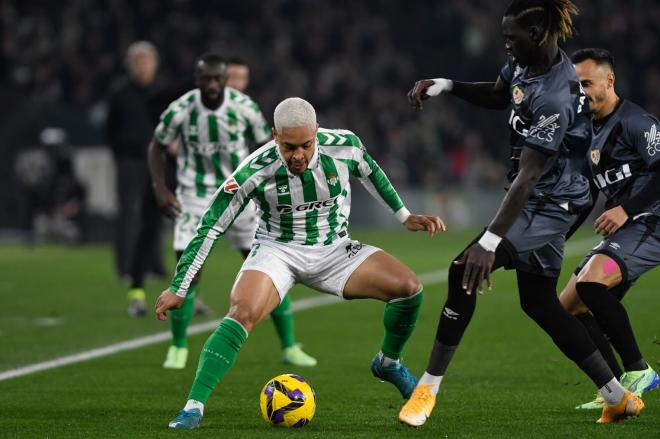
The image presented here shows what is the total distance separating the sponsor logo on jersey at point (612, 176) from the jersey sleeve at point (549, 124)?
1071 millimetres

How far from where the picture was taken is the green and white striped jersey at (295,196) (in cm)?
622

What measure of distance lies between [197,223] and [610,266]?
11.7 feet

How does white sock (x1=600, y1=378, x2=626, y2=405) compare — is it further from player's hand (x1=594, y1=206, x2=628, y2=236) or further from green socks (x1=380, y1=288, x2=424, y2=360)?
green socks (x1=380, y1=288, x2=424, y2=360)

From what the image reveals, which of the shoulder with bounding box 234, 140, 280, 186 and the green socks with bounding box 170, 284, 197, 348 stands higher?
the shoulder with bounding box 234, 140, 280, 186

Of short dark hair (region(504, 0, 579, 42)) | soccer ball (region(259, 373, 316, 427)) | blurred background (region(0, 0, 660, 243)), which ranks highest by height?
short dark hair (region(504, 0, 579, 42))

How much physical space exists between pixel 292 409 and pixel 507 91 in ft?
6.40

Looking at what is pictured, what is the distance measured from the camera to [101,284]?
14609 mm

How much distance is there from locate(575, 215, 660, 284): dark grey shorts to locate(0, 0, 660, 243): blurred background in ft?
55.3

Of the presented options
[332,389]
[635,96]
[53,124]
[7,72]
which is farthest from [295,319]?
[7,72]

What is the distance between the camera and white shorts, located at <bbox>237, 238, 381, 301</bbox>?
6.52 metres

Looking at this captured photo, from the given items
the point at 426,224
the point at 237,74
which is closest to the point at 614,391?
the point at 426,224

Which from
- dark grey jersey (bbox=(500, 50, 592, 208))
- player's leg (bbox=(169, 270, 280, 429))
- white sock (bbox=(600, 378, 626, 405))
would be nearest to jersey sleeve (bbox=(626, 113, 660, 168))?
dark grey jersey (bbox=(500, 50, 592, 208))

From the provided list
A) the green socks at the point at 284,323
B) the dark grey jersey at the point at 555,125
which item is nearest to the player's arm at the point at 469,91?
the dark grey jersey at the point at 555,125

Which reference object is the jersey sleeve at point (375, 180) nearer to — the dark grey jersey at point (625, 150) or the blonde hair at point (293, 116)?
the blonde hair at point (293, 116)
